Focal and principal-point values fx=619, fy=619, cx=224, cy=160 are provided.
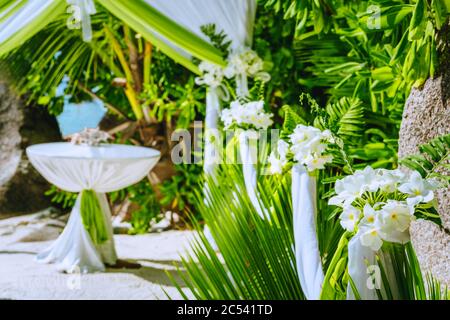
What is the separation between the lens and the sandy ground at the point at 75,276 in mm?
2720

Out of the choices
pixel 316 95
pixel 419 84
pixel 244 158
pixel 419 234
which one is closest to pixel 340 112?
pixel 419 84

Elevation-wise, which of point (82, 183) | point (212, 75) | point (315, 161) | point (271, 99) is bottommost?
point (82, 183)

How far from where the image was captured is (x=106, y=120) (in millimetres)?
4738

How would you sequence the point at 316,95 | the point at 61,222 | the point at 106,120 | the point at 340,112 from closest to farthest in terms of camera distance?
the point at 340,112, the point at 316,95, the point at 61,222, the point at 106,120

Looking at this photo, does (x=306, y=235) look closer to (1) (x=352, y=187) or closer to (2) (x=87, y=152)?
(1) (x=352, y=187)

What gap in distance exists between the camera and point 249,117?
2580 mm

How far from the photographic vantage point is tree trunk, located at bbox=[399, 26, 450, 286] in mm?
1316

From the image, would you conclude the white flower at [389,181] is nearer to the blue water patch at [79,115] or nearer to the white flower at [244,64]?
the white flower at [244,64]

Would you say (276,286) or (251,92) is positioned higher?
(251,92)

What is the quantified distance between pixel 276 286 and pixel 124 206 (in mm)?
3160

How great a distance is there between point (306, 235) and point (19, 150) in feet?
11.2

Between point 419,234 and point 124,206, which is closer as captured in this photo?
point 419,234

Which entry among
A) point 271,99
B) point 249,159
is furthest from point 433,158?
point 271,99
